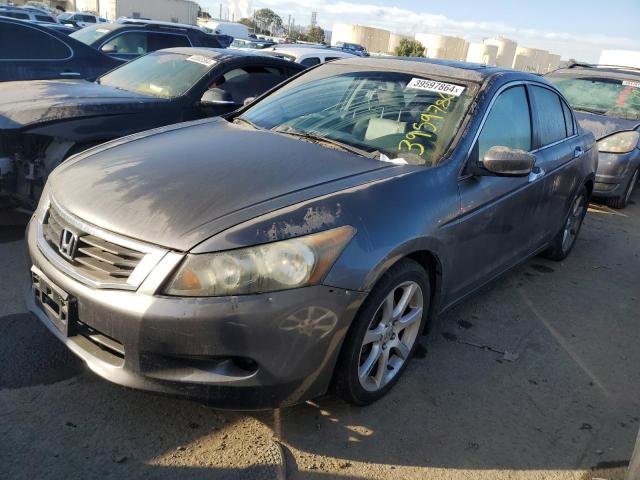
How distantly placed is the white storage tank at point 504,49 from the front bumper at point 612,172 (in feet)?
315

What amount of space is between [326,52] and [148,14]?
51750mm

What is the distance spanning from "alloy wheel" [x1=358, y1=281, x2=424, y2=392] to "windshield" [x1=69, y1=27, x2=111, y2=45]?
27.3ft

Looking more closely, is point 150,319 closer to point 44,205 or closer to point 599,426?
point 44,205

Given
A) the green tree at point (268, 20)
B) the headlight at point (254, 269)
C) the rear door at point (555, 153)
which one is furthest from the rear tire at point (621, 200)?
the green tree at point (268, 20)

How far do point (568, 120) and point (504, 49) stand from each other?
10411 centimetres

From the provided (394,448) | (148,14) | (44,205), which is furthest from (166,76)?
(148,14)

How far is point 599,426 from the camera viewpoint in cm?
275

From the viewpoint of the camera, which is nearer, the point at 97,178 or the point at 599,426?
the point at 97,178

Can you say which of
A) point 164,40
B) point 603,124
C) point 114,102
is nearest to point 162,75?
point 114,102

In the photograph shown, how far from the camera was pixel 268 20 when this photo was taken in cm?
9281

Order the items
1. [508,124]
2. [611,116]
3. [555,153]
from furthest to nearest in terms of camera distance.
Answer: [611,116]
[555,153]
[508,124]

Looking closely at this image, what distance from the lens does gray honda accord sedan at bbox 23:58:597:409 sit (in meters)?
2.05

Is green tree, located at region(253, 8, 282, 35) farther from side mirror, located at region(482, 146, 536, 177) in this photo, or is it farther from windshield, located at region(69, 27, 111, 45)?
side mirror, located at region(482, 146, 536, 177)

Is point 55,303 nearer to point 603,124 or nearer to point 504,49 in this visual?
point 603,124
